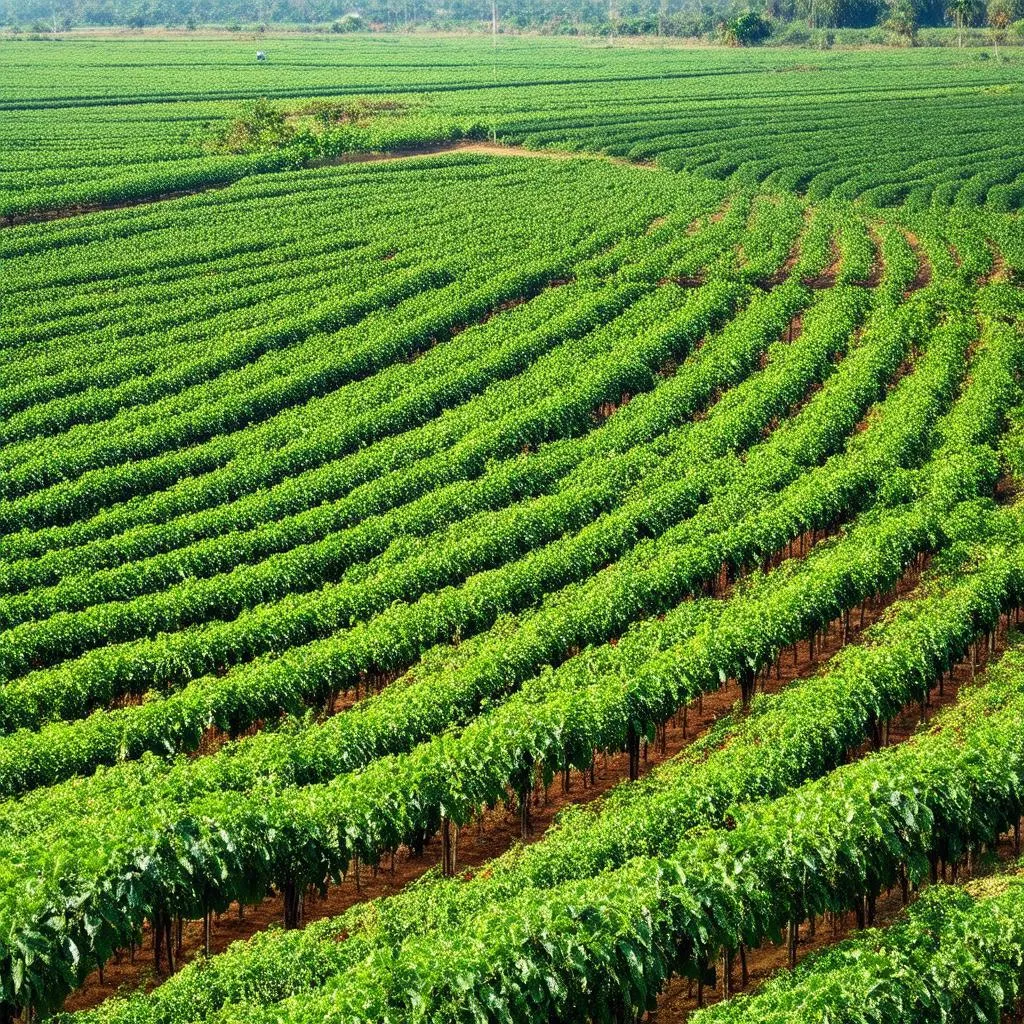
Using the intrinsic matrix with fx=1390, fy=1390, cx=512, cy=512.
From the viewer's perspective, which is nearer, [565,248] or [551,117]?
[565,248]

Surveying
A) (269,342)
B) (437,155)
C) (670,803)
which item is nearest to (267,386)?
(269,342)

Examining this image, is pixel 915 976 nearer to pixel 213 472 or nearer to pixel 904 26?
pixel 213 472

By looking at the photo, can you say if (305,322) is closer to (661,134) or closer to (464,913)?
(464,913)

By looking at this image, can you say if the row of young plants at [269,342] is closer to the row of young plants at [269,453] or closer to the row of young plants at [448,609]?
the row of young plants at [269,453]

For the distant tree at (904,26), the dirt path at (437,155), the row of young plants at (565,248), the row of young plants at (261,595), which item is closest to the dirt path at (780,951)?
the row of young plants at (261,595)

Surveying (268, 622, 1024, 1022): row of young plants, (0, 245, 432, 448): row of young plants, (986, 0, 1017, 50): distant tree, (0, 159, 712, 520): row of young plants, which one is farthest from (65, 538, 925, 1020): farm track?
(986, 0, 1017, 50): distant tree

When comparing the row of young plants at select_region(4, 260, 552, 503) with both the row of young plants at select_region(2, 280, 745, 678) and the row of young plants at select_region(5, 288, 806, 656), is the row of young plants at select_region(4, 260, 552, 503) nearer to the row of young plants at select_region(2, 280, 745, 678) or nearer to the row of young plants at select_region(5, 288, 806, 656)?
the row of young plants at select_region(5, 288, 806, 656)

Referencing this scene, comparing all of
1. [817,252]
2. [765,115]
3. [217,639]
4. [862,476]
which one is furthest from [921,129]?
[217,639]
